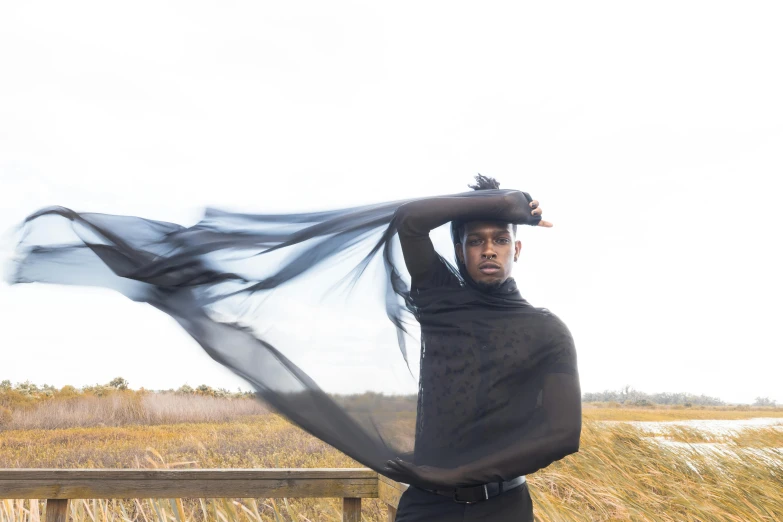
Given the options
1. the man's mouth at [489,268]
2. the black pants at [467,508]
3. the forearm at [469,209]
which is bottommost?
the black pants at [467,508]

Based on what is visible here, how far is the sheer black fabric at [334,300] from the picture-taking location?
5.51ft

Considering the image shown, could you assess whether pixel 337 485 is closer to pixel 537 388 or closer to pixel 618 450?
pixel 537 388

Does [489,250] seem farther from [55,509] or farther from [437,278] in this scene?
[55,509]

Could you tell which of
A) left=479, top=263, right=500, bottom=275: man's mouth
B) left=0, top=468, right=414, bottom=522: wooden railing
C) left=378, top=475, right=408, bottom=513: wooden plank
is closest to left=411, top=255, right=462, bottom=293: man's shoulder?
left=479, top=263, right=500, bottom=275: man's mouth

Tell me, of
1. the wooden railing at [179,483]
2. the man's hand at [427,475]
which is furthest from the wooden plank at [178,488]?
the man's hand at [427,475]

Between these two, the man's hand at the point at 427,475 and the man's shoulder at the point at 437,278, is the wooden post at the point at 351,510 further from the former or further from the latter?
the man's shoulder at the point at 437,278

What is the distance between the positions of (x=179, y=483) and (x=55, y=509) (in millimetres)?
599

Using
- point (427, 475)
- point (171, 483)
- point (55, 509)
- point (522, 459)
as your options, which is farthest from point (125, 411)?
point (522, 459)

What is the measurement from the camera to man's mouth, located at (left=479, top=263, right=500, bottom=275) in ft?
5.51

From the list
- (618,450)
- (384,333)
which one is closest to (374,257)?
(384,333)

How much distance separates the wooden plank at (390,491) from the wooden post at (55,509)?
142 centimetres

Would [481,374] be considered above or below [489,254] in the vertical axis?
below

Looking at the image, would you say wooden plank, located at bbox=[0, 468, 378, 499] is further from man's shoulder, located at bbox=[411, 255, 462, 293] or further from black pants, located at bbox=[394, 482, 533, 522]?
man's shoulder, located at bbox=[411, 255, 462, 293]

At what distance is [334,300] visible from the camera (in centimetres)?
205
